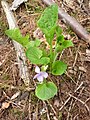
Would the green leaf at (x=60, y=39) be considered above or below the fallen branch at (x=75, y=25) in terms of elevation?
above

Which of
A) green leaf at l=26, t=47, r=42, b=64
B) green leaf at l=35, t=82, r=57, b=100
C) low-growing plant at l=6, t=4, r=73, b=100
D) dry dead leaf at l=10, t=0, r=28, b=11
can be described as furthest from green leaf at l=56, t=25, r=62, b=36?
dry dead leaf at l=10, t=0, r=28, b=11

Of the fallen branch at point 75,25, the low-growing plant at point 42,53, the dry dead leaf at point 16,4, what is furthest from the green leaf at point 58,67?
the dry dead leaf at point 16,4

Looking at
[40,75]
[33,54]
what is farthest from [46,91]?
[33,54]

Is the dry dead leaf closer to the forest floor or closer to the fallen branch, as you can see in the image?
the forest floor

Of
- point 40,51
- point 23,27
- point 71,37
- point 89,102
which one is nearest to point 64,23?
point 71,37

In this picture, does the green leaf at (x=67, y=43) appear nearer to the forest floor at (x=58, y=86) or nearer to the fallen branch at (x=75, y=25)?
the forest floor at (x=58, y=86)

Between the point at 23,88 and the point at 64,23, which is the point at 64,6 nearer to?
the point at 64,23
